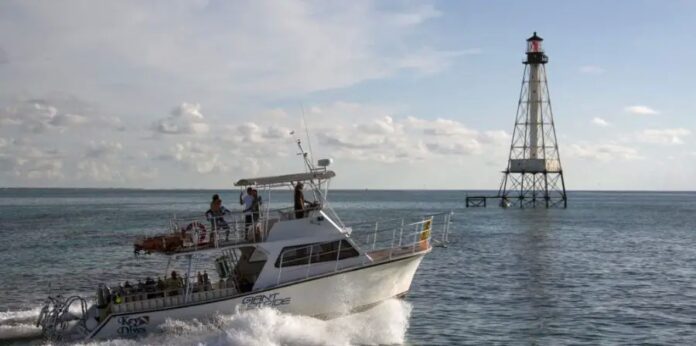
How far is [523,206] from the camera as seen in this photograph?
4245 inches

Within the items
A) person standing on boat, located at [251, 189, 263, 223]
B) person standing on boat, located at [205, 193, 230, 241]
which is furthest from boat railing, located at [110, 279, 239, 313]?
person standing on boat, located at [251, 189, 263, 223]

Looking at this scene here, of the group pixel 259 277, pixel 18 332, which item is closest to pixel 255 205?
pixel 259 277

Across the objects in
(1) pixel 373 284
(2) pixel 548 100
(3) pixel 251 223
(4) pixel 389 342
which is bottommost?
(4) pixel 389 342

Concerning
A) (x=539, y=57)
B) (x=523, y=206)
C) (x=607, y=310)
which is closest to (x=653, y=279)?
(x=607, y=310)

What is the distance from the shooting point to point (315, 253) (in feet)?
64.7

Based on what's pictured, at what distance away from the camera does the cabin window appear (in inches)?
768

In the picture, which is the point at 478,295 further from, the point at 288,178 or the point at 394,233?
the point at 288,178

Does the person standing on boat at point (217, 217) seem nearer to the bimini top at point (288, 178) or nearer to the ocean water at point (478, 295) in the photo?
the bimini top at point (288, 178)

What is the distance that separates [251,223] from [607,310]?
43.7ft

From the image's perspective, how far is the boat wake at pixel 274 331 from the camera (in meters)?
18.4

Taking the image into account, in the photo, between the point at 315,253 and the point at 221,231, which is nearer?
the point at 221,231

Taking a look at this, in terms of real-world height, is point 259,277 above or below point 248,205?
below

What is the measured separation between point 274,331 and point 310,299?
128cm

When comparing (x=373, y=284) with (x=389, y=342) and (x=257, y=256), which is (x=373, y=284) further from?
(x=257, y=256)
